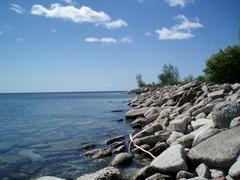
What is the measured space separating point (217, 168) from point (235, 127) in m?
2.08

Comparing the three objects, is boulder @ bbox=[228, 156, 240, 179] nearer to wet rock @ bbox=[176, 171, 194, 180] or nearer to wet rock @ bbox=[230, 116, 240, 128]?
wet rock @ bbox=[176, 171, 194, 180]

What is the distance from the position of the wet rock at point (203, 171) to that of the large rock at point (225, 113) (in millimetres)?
2997

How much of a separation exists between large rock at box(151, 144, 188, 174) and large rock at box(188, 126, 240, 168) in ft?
1.32

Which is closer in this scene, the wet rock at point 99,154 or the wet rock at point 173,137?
the wet rock at point 173,137

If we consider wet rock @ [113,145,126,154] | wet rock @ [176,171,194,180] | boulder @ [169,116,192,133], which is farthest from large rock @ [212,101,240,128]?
wet rock @ [113,145,126,154]

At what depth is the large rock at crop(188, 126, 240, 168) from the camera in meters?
8.80

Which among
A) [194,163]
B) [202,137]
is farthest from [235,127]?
[194,163]

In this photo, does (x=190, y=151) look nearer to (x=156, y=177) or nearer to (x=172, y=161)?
(x=172, y=161)

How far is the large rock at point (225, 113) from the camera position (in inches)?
449

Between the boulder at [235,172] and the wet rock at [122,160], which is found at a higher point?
the boulder at [235,172]

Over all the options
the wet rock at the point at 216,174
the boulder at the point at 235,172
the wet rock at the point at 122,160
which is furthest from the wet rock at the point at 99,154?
the boulder at the point at 235,172

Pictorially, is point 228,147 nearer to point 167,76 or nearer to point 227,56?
point 227,56

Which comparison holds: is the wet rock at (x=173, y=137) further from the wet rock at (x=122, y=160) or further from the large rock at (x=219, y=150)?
the large rock at (x=219, y=150)

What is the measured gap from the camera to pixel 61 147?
17.3 meters
